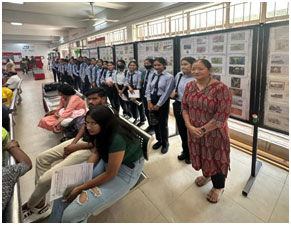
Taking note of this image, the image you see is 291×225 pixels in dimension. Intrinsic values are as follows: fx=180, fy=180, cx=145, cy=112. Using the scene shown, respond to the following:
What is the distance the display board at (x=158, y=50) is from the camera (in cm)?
285

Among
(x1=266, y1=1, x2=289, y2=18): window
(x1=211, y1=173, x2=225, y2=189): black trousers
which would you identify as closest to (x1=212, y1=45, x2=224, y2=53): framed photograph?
(x1=211, y1=173, x2=225, y2=189): black trousers

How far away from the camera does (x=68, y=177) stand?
1.36 m

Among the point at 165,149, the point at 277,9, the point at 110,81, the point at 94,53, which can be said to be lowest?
the point at 165,149

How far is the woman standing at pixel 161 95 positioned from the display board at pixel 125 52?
141cm

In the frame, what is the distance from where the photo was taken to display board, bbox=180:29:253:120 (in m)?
1.87

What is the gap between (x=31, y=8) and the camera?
6555 millimetres

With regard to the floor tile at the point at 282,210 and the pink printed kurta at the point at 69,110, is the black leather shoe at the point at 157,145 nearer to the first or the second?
the pink printed kurta at the point at 69,110

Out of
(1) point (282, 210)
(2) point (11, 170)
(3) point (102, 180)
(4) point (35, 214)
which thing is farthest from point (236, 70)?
(4) point (35, 214)

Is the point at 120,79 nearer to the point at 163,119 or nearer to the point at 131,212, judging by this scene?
the point at 163,119

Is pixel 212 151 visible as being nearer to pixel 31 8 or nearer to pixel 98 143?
pixel 98 143

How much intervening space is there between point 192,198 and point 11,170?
1626mm

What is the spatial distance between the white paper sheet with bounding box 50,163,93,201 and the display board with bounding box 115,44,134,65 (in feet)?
9.73

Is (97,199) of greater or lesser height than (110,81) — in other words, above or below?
below

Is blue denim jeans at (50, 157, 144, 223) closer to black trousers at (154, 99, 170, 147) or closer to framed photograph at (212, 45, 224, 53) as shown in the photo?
black trousers at (154, 99, 170, 147)
